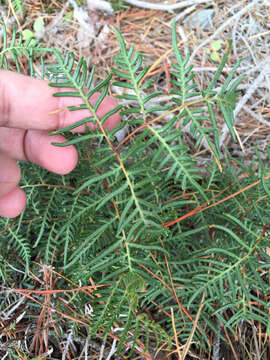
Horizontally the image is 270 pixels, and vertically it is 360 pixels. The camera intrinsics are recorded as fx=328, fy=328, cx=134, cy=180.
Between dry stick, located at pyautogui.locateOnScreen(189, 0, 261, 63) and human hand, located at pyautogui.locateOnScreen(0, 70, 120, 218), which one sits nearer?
human hand, located at pyautogui.locateOnScreen(0, 70, 120, 218)

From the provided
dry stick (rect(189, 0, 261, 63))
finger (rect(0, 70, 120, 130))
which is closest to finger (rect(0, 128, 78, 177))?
finger (rect(0, 70, 120, 130))

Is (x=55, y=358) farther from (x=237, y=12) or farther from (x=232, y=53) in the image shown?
(x=237, y=12)

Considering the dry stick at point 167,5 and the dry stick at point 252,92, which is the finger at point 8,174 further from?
the dry stick at point 167,5

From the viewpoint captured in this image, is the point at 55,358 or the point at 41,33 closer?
the point at 55,358

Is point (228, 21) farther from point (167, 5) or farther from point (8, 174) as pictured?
point (8, 174)

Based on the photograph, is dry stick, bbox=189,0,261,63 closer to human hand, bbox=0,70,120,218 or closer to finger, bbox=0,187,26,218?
human hand, bbox=0,70,120,218

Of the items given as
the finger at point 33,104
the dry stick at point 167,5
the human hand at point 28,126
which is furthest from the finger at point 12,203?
the dry stick at point 167,5

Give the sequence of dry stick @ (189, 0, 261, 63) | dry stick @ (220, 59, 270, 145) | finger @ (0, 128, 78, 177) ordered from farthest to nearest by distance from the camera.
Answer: dry stick @ (189, 0, 261, 63)
dry stick @ (220, 59, 270, 145)
finger @ (0, 128, 78, 177)

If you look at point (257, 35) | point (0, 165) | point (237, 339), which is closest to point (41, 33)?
point (0, 165)
